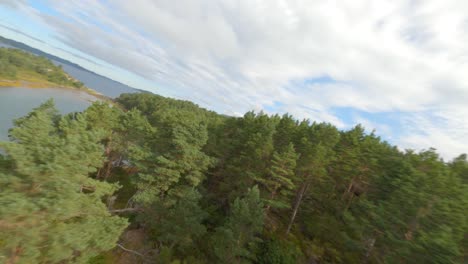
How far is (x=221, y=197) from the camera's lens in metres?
25.3

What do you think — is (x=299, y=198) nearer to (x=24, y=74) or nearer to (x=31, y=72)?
(x=24, y=74)

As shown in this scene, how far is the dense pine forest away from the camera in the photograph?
27.9 feet

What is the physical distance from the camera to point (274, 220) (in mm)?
24938

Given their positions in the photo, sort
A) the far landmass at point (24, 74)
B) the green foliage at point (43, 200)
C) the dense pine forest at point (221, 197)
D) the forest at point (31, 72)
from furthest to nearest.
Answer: the forest at point (31, 72) → the far landmass at point (24, 74) → the dense pine forest at point (221, 197) → the green foliage at point (43, 200)

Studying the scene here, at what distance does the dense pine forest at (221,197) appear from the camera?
8.49 m

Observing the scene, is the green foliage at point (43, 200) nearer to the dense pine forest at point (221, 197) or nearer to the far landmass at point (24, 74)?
the dense pine forest at point (221, 197)

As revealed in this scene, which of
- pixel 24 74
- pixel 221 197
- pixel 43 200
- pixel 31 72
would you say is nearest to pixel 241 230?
pixel 221 197

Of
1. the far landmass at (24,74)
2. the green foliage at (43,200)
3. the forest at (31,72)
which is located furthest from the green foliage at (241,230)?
the forest at (31,72)

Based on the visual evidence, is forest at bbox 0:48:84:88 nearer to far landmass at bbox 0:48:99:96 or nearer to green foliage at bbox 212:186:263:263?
far landmass at bbox 0:48:99:96

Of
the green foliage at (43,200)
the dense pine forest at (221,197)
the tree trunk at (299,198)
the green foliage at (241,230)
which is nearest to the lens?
the green foliage at (43,200)

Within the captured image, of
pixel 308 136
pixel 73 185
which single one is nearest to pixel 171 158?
pixel 73 185

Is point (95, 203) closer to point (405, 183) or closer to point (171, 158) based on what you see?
point (171, 158)

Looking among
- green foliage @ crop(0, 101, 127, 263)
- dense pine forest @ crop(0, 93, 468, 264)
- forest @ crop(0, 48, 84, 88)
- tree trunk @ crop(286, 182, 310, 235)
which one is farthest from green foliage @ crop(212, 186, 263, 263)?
forest @ crop(0, 48, 84, 88)

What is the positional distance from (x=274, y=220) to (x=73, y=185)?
2069 centimetres
